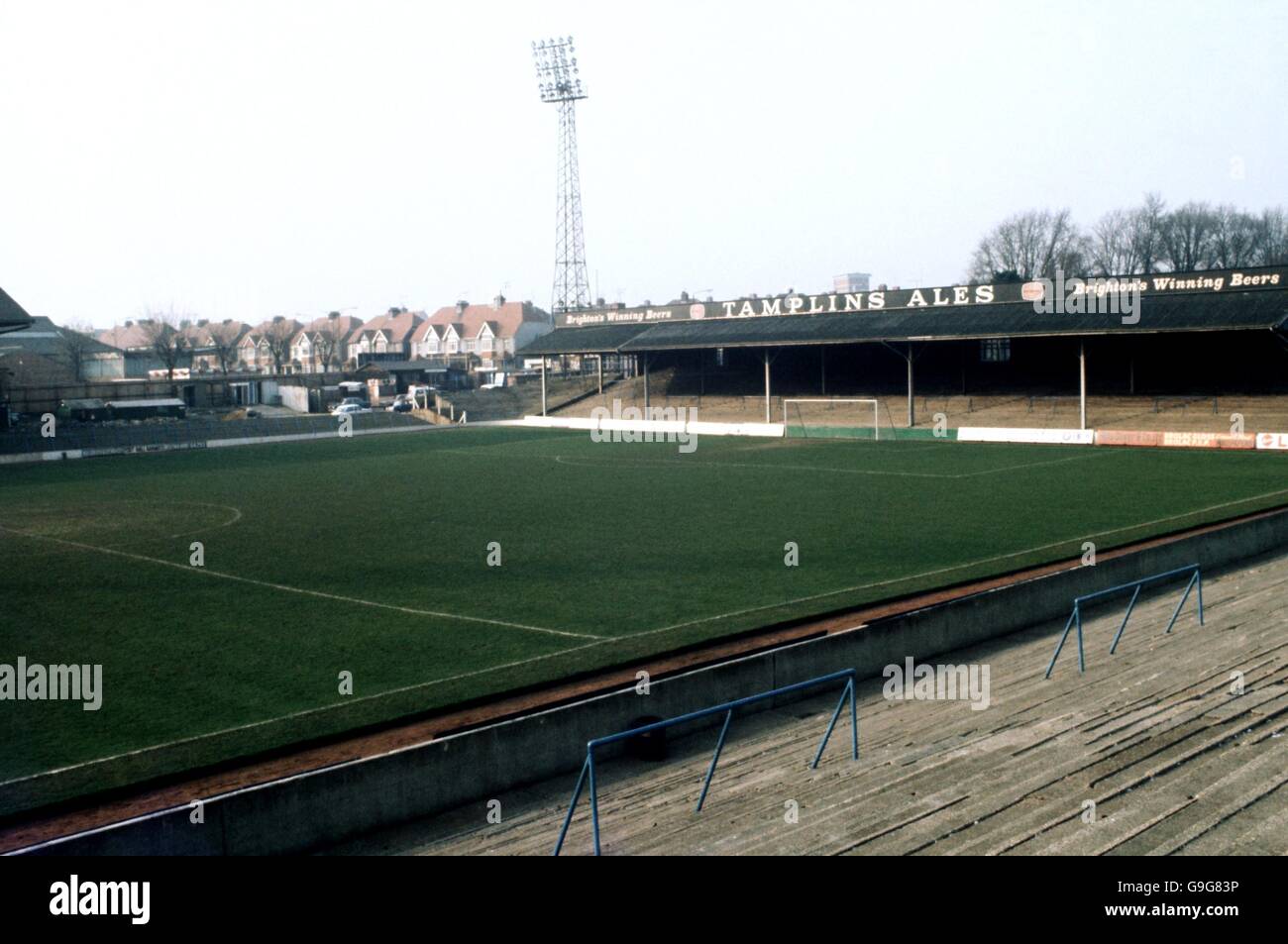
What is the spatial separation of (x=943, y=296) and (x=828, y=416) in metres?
8.32

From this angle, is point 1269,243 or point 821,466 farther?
point 1269,243

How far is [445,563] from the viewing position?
77.3 ft

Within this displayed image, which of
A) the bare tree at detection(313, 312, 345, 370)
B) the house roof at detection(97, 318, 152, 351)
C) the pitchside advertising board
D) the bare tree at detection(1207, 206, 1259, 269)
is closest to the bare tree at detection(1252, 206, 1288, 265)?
the bare tree at detection(1207, 206, 1259, 269)

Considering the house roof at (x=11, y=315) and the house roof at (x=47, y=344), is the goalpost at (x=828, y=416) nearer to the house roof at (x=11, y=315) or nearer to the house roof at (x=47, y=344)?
the house roof at (x=11, y=315)

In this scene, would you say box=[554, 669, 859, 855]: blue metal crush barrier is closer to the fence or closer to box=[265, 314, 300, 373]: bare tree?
the fence

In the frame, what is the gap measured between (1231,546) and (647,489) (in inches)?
679

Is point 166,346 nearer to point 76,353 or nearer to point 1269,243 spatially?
point 76,353

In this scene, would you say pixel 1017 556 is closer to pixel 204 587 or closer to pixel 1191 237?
pixel 204 587

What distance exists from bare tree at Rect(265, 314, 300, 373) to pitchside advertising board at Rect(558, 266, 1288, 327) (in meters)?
56.4

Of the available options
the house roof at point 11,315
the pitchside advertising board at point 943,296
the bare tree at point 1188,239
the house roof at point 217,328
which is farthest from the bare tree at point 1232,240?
the house roof at point 217,328

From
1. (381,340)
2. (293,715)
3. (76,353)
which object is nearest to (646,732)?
(293,715)

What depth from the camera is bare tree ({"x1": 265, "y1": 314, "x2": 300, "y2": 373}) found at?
12581cm
